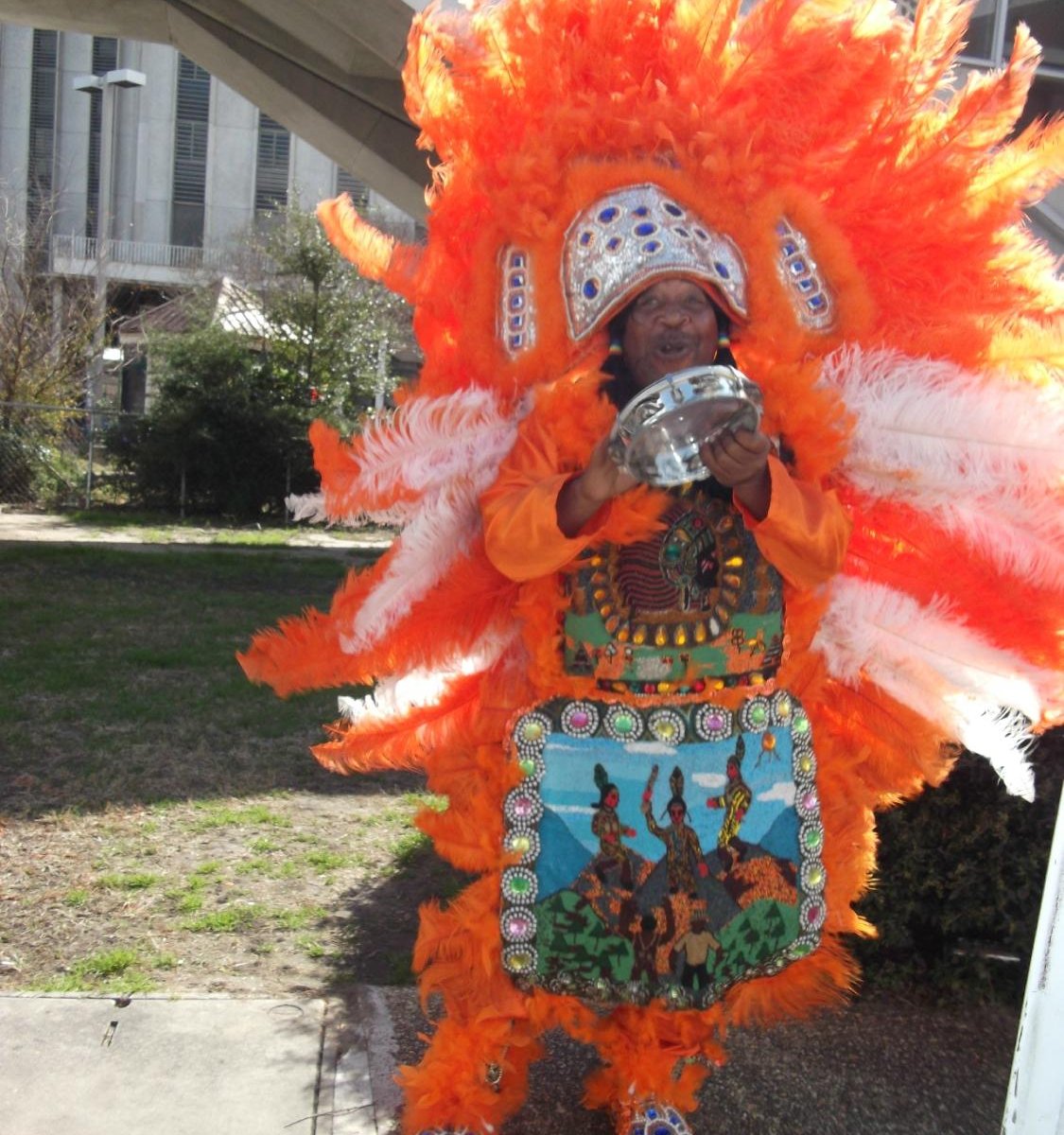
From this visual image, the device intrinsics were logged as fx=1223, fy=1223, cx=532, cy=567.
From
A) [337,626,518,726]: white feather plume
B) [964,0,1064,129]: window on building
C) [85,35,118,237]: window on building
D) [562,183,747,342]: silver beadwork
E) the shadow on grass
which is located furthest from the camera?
[85,35,118,237]: window on building

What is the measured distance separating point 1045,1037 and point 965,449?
107cm

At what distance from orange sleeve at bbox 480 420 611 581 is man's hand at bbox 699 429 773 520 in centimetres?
25

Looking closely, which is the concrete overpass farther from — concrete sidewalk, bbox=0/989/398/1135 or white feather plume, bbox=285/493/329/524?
concrete sidewalk, bbox=0/989/398/1135

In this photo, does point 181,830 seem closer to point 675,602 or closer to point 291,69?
point 675,602

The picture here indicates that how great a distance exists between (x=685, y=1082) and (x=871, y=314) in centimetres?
156

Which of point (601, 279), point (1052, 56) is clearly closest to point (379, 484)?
point (601, 279)

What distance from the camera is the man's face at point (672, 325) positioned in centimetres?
218

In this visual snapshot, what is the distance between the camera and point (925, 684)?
96.7 inches

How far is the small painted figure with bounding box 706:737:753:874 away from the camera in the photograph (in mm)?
2229

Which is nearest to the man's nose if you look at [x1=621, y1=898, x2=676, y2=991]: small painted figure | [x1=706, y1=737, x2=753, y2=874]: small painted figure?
[x1=706, y1=737, x2=753, y2=874]: small painted figure

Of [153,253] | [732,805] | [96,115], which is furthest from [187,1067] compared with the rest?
[96,115]

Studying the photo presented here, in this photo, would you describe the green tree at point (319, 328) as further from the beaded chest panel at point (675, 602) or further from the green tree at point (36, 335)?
the beaded chest panel at point (675, 602)

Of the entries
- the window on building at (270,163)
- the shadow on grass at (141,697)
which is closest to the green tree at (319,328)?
the shadow on grass at (141,697)

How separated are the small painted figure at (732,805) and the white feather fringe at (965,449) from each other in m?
0.59
